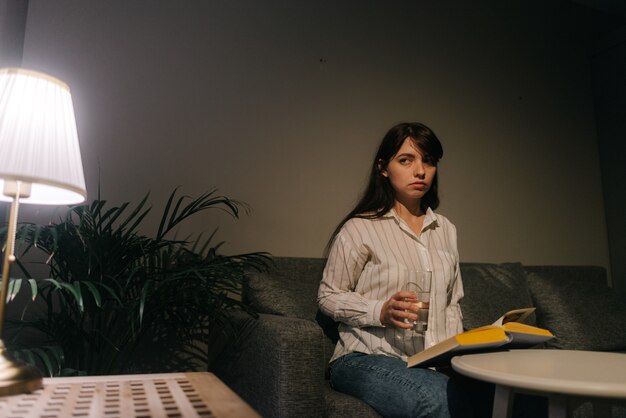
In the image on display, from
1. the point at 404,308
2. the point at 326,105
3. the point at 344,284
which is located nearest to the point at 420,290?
the point at 404,308

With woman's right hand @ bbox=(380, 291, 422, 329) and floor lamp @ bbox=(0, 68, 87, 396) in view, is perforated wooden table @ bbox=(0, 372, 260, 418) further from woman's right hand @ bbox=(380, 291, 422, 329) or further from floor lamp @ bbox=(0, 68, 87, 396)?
woman's right hand @ bbox=(380, 291, 422, 329)

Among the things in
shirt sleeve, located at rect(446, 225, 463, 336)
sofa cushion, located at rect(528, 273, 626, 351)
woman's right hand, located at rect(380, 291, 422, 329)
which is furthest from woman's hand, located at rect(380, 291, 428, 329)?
sofa cushion, located at rect(528, 273, 626, 351)

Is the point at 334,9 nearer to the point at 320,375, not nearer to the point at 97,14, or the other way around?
the point at 97,14

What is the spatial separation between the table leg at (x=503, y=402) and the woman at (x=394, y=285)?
0.17 m

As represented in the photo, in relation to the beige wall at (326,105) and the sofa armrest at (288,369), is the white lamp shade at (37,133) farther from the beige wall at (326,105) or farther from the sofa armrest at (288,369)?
the beige wall at (326,105)

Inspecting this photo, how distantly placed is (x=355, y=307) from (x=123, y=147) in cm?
105

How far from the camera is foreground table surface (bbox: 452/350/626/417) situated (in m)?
0.75

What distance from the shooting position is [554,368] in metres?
0.90

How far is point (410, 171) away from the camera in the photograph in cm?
164

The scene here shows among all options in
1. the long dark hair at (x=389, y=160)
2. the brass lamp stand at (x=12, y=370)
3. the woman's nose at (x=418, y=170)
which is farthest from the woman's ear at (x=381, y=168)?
the brass lamp stand at (x=12, y=370)

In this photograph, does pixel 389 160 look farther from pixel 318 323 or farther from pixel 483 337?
pixel 483 337

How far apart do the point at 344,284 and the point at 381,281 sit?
0.12 m

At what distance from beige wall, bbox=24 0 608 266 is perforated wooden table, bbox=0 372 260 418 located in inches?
41.2

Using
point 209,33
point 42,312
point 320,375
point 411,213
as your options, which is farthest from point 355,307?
point 209,33
